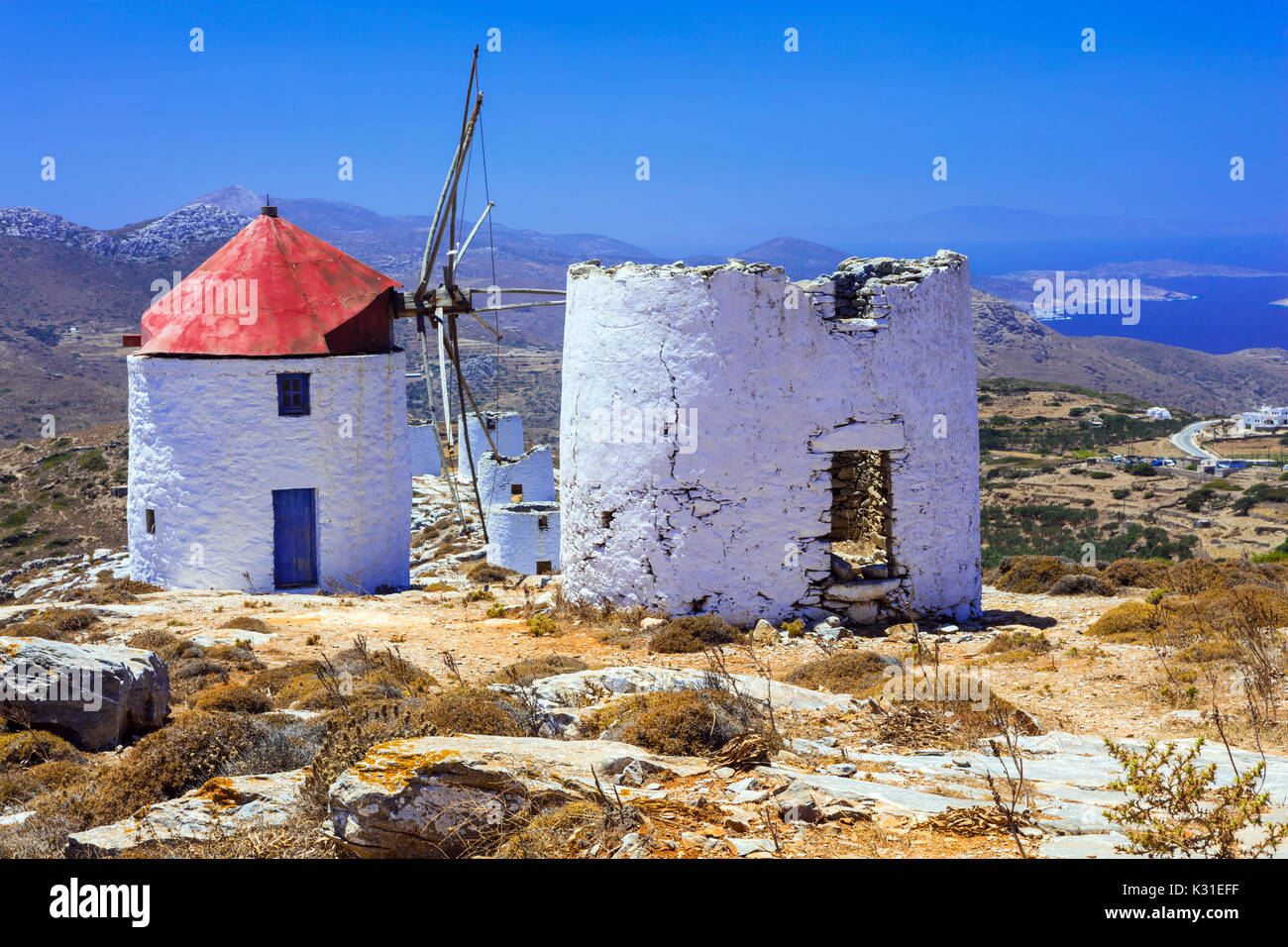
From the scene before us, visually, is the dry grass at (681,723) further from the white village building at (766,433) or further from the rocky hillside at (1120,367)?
the rocky hillside at (1120,367)

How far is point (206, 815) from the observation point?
517 cm

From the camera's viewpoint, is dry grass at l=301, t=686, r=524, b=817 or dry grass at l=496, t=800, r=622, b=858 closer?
dry grass at l=496, t=800, r=622, b=858

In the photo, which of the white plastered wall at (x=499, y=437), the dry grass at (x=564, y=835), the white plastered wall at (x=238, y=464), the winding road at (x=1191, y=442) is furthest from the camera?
the winding road at (x=1191, y=442)

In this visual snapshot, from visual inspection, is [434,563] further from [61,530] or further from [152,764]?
[152,764]

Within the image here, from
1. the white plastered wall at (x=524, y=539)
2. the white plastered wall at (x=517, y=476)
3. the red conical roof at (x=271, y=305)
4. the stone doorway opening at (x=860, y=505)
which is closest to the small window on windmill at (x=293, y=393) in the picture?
the red conical roof at (x=271, y=305)

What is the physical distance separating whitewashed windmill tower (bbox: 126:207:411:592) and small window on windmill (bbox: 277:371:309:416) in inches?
1.0

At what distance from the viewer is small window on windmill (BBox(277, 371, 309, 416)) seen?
17.7 metres

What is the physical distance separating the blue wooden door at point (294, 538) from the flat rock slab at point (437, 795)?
550 inches

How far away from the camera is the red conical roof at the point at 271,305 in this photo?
1770 cm

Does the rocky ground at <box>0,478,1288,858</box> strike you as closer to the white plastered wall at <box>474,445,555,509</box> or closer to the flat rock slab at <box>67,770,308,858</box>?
the flat rock slab at <box>67,770,308,858</box>

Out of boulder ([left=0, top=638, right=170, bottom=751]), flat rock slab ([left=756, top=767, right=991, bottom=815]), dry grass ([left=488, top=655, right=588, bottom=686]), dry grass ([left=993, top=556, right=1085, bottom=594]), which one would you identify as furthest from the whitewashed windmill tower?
flat rock slab ([left=756, top=767, right=991, bottom=815])

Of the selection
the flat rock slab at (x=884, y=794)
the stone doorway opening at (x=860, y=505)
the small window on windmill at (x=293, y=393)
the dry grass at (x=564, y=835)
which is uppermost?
the small window on windmill at (x=293, y=393)
